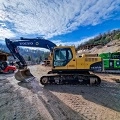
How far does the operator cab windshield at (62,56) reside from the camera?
10.1m

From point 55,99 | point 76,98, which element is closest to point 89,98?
point 76,98

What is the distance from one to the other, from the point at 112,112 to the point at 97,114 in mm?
574

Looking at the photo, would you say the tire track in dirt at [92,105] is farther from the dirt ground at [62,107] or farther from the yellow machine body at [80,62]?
the yellow machine body at [80,62]

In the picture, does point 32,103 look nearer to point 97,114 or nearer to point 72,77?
point 97,114

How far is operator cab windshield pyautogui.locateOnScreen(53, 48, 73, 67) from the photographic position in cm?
1010

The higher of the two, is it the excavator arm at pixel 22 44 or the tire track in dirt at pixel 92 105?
the excavator arm at pixel 22 44

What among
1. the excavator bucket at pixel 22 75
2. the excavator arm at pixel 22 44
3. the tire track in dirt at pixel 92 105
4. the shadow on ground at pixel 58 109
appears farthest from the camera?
the excavator bucket at pixel 22 75

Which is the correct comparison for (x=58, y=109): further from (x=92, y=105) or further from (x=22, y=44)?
(x=22, y=44)

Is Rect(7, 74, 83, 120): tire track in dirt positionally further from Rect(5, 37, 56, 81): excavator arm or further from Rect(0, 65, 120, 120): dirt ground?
Rect(5, 37, 56, 81): excavator arm

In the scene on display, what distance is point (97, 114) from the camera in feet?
17.6

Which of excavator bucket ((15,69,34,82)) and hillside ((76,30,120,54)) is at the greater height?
hillside ((76,30,120,54))

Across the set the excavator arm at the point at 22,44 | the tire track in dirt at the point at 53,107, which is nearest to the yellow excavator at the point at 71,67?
the excavator arm at the point at 22,44

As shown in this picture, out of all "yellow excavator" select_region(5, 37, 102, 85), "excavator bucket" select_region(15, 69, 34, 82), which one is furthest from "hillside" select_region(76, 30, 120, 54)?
"excavator bucket" select_region(15, 69, 34, 82)

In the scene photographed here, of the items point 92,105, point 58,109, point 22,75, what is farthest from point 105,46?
point 58,109
